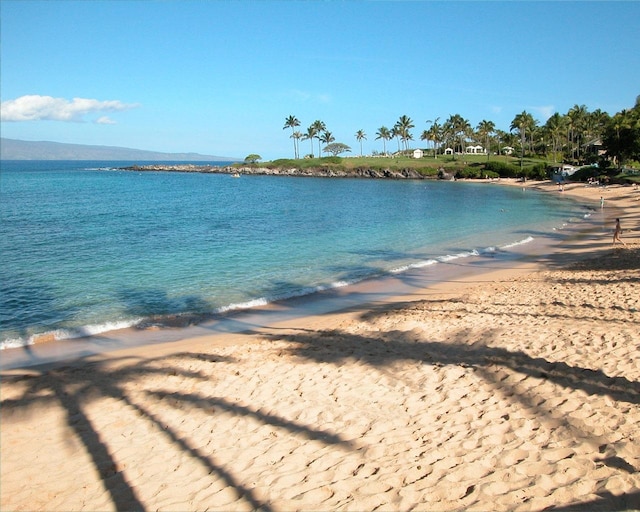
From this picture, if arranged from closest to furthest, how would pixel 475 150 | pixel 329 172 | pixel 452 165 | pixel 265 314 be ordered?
pixel 265 314
pixel 452 165
pixel 329 172
pixel 475 150

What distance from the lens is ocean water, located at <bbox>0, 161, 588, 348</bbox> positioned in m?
16.6

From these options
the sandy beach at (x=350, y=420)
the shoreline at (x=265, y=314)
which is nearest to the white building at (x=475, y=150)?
the shoreline at (x=265, y=314)

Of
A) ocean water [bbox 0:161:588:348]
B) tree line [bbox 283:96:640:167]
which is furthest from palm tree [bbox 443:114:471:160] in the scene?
ocean water [bbox 0:161:588:348]

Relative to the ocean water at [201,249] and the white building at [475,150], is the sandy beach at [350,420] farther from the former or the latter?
the white building at [475,150]

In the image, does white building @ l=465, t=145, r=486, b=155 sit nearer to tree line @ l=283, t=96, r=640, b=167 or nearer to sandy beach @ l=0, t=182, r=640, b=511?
tree line @ l=283, t=96, r=640, b=167

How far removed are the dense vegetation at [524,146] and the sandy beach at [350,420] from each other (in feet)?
230

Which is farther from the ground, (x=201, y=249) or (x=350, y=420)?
(x=201, y=249)

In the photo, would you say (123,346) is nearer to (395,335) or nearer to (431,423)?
(395,335)

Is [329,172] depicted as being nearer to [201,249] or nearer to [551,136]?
[551,136]

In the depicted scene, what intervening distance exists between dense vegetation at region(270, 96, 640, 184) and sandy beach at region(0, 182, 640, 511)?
230ft

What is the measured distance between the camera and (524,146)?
4951 inches

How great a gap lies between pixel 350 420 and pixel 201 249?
70.8ft

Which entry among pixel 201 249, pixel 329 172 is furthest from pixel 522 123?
pixel 201 249

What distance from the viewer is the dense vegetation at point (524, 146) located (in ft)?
236
